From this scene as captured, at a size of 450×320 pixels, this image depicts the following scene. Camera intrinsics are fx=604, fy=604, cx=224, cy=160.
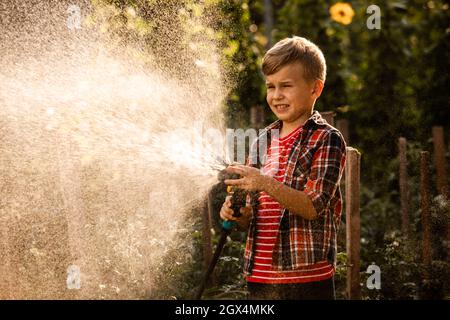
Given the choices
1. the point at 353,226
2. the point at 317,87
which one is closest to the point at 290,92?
the point at 317,87

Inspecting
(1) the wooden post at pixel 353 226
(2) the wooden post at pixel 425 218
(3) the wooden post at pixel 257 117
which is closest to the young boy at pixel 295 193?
(1) the wooden post at pixel 353 226

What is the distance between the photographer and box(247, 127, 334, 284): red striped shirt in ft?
8.54

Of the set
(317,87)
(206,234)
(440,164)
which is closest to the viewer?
(317,87)

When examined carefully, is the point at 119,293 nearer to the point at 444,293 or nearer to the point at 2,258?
the point at 2,258

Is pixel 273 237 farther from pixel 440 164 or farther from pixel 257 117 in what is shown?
pixel 440 164

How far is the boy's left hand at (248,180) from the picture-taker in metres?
2.47

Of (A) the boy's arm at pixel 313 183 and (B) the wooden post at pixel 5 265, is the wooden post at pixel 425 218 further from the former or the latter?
(B) the wooden post at pixel 5 265

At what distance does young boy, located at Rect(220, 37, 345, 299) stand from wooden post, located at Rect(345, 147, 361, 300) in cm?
101

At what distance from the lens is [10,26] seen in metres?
3.95

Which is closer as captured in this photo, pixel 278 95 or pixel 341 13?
pixel 278 95

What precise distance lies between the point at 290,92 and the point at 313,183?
1.41 ft

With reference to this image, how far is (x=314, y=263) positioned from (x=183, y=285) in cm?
167

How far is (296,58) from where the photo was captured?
2686 mm
